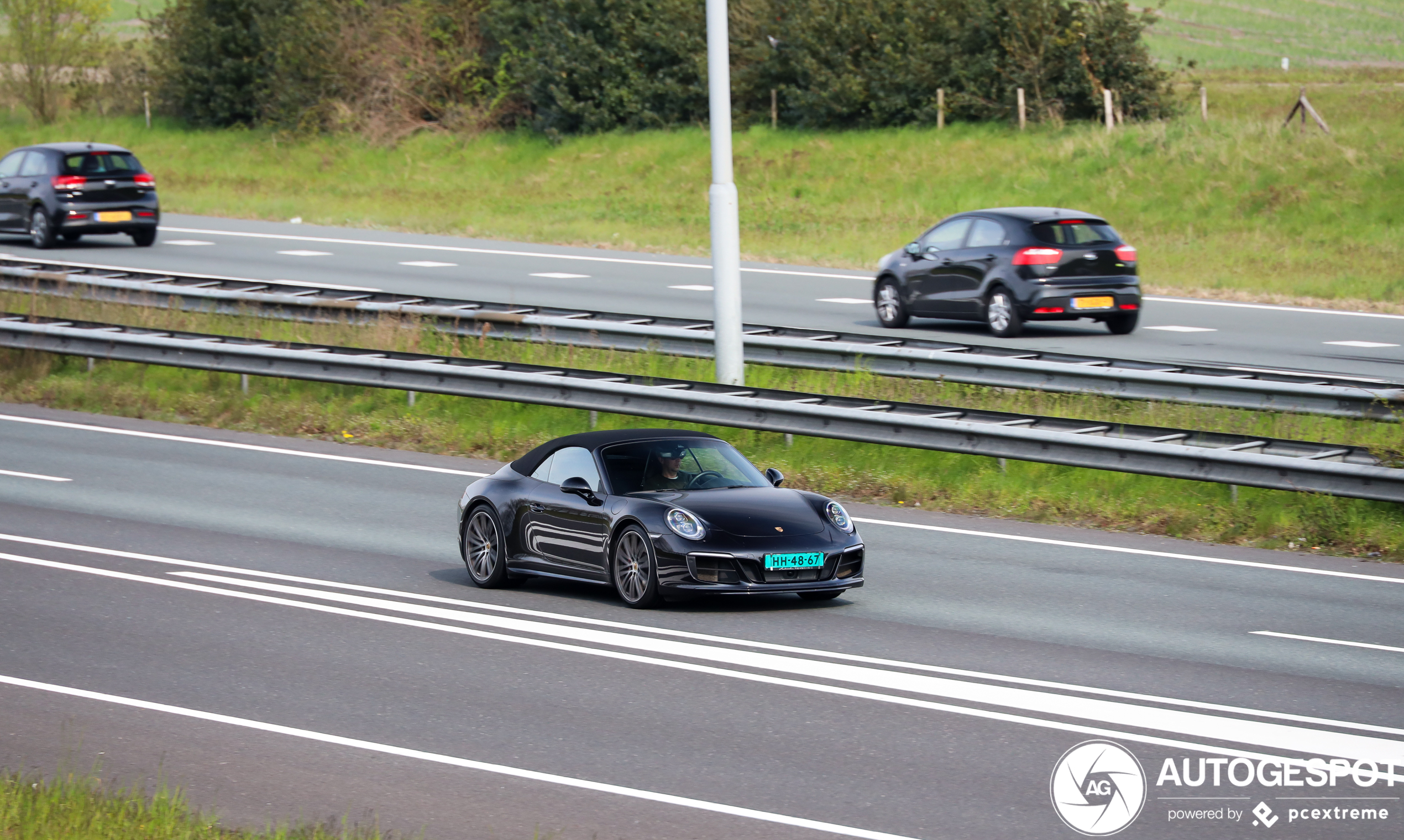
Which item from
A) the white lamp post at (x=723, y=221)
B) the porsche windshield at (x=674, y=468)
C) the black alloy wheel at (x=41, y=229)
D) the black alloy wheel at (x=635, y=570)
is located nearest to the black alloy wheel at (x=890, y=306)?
the white lamp post at (x=723, y=221)

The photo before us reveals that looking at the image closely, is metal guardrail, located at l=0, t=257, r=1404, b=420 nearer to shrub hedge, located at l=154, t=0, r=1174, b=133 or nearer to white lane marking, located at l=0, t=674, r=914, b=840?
white lane marking, located at l=0, t=674, r=914, b=840

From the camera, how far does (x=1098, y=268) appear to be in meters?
23.7

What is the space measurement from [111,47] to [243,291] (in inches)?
1731

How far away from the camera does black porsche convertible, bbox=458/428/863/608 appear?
11102mm

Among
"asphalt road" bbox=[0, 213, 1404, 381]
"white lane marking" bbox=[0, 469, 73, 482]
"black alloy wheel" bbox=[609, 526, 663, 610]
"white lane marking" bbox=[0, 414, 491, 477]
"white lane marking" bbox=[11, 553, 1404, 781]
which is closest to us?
"white lane marking" bbox=[11, 553, 1404, 781]

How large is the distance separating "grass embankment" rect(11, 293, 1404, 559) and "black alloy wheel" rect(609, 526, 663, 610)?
4.50 m

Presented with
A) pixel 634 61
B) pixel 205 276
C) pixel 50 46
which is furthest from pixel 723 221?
pixel 50 46

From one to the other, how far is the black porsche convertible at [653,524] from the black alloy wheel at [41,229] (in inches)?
971

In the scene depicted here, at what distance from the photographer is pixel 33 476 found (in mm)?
16969

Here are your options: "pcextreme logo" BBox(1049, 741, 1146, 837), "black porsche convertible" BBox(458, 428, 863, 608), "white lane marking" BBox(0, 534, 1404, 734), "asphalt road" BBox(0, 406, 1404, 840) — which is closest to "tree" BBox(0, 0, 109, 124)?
"asphalt road" BBox(0, 406, 1404, 840)

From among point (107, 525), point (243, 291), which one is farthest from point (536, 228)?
point (107, 525)

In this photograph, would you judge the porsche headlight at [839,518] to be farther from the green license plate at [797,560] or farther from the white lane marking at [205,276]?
the white lane marking at [205,276]

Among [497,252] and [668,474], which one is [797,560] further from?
[497,252]

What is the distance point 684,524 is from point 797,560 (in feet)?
2.45
